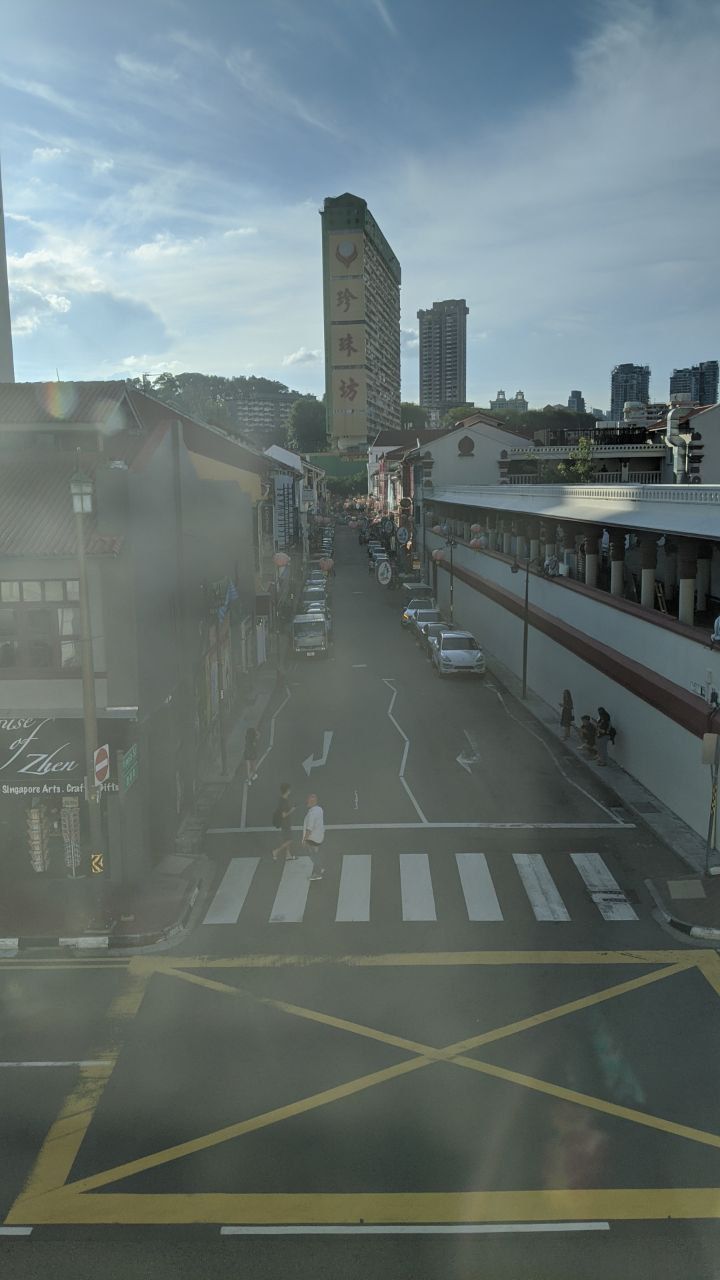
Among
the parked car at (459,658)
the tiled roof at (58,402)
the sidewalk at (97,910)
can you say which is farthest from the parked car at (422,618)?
the sidewalk at (97,910)

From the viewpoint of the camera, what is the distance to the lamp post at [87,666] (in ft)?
48.7

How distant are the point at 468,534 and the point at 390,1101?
49.4 meters

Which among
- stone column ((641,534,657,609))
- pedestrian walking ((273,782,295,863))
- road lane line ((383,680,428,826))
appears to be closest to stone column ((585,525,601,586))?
stone column ((641,534,657,609))

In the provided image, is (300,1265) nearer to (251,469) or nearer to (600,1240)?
(600,1240)

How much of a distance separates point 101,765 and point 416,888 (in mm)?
6530

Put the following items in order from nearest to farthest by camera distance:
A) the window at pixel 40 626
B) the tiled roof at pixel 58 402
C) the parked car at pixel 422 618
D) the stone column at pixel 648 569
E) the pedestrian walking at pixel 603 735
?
the window at pixel 40 626 → the tiled roof at pixel 58 402 → the stone column at pixel 648 569 → the pedestrian walking at pixel 603 735 → the parked car at pixel 422 618

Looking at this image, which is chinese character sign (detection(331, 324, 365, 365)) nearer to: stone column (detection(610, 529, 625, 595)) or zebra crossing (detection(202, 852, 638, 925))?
stone column (detection(610, 529, 625, 595))

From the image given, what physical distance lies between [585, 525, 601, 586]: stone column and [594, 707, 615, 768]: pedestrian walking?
19.2 ft

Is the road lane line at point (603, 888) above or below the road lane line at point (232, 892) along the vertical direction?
above

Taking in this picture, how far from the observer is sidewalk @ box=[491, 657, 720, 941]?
15492 mm

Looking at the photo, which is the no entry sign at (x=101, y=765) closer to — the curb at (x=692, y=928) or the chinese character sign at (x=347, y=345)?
the curb at (x=692, y=928)

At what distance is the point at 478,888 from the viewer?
17422 millimetres

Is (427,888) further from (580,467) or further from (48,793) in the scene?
(580,467)

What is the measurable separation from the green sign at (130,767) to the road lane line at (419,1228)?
9.43 meters
